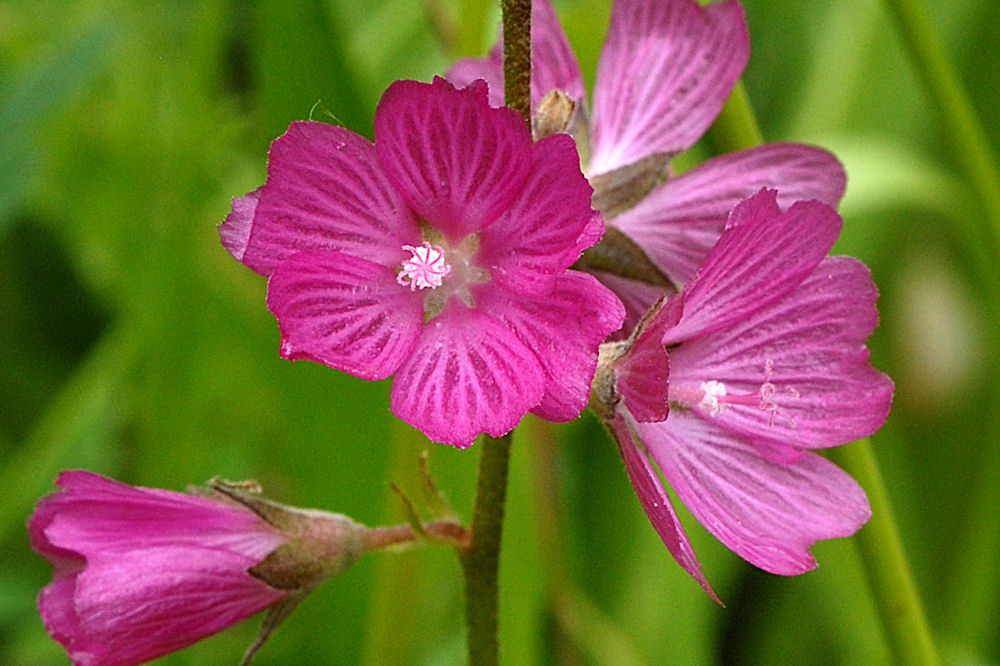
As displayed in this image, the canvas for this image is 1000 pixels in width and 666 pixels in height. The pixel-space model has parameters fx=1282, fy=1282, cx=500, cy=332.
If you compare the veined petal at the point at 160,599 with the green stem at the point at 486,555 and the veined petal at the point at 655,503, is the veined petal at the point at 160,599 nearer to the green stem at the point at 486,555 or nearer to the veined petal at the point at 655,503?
the green stem at the point at 486,555

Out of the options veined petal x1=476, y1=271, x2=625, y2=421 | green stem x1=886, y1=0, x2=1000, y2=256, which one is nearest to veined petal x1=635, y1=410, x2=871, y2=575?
veined petal x1=476, y1=271, x2=625, y2=421

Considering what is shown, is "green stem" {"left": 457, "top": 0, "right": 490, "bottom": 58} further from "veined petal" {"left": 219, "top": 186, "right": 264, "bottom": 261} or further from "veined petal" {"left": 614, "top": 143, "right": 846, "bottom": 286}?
"veined petal" {"left": 219, "top": 186, "right": 264, "bottom": 261}

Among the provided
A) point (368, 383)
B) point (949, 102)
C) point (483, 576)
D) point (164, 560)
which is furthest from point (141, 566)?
point (949, 102)

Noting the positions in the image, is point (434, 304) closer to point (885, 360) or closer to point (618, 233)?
point (618, 233)

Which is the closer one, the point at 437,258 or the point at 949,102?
the point at 437,258

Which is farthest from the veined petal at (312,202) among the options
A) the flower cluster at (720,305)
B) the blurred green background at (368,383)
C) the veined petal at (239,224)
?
the blurred green background at (368,383)

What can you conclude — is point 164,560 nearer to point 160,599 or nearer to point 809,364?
point 160,599

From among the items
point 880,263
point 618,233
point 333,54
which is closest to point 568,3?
point 880,263
